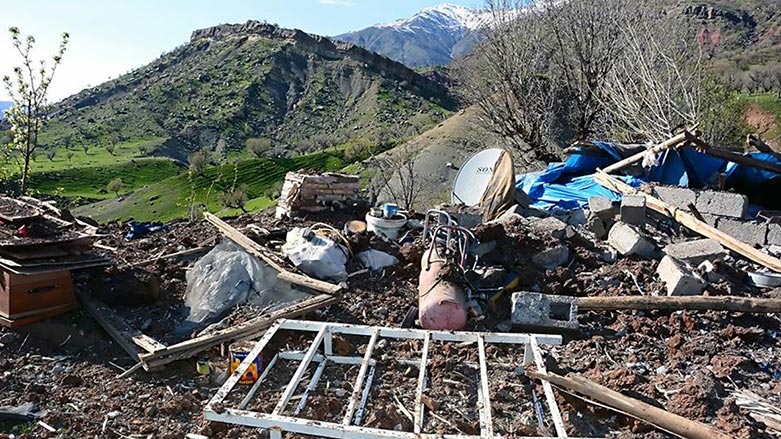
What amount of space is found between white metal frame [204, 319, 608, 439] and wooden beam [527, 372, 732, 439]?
0.51 ft

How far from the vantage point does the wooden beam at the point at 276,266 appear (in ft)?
18.0

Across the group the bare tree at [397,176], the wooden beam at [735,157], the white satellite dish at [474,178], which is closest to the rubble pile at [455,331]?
the wooden beam at [735,157]

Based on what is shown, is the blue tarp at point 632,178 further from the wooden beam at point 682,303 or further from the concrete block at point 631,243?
the wooden beam at point 682,303

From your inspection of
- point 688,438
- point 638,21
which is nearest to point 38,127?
point 688,438

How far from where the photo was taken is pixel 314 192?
26.9ft

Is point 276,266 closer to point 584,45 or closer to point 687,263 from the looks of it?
point 687,263

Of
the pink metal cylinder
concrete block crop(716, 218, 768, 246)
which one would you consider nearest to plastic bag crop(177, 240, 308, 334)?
the pink metal cylinder

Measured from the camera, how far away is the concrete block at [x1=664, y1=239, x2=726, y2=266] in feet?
19.4

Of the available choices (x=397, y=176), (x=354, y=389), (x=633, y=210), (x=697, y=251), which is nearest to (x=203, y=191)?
(x=397, y=176)

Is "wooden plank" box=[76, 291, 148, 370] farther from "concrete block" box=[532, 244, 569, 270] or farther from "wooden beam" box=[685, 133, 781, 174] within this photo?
"wooden beam" box=[685, 133, 781, 174]

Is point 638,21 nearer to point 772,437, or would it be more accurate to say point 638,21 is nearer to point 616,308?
point 616,308

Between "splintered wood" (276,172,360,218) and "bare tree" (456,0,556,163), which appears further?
"bare tree" (456,0,556,163)

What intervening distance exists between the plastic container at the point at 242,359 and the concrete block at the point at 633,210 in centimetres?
514

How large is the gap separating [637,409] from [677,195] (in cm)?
490
